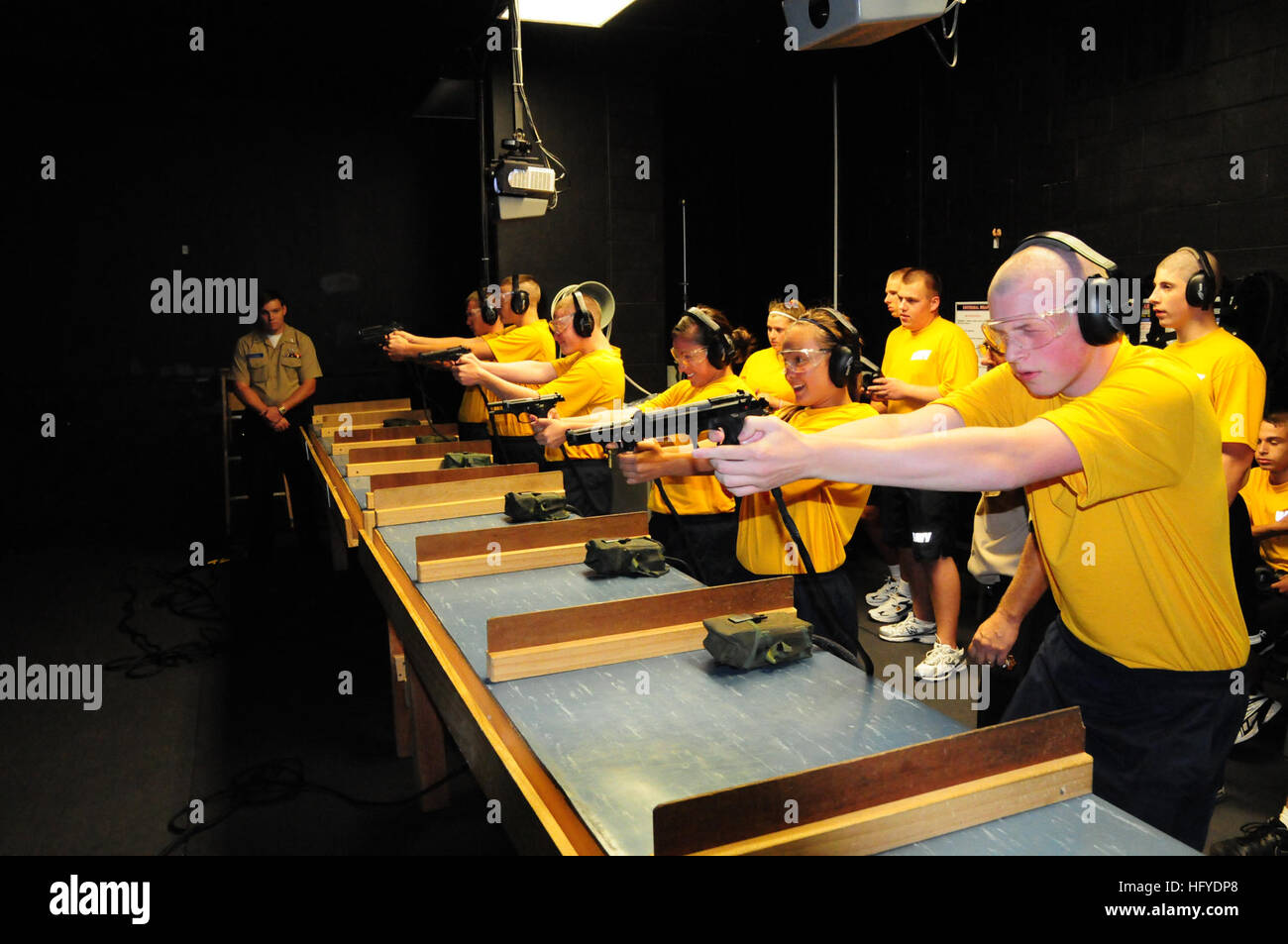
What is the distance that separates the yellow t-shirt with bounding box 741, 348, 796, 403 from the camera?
155 inches

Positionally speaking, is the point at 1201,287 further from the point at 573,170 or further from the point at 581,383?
the point at 573,170

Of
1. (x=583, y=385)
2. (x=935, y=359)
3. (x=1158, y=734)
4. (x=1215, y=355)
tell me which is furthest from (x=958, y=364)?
(x=1158, y=734)

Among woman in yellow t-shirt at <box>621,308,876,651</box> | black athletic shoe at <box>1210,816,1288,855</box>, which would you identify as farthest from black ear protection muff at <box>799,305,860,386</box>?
black athletic shoe at <box>1210,816,1288,855</box>

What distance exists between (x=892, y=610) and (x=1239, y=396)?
1.97 meters

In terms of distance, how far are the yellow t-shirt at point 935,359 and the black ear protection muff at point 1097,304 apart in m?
2.48

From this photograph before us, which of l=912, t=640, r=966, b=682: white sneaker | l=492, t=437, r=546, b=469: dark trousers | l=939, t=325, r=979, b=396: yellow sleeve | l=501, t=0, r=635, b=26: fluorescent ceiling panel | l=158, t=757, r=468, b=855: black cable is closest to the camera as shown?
l=158, t=757, r=468, b=855: black cable

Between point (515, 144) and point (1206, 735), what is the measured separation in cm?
377

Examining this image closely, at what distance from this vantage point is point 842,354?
2373 millimetres

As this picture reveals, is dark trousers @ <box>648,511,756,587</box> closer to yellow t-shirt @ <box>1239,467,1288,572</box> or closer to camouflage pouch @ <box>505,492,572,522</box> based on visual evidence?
camouflage pouch @ <box>505,492,572,522</box>

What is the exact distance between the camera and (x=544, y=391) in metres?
3.87

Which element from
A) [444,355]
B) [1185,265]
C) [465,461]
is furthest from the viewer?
[444,355]

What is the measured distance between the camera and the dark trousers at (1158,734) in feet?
4.97

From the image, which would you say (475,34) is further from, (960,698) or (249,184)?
(960,698)

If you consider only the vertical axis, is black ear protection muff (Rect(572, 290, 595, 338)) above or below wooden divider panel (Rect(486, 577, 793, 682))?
above
